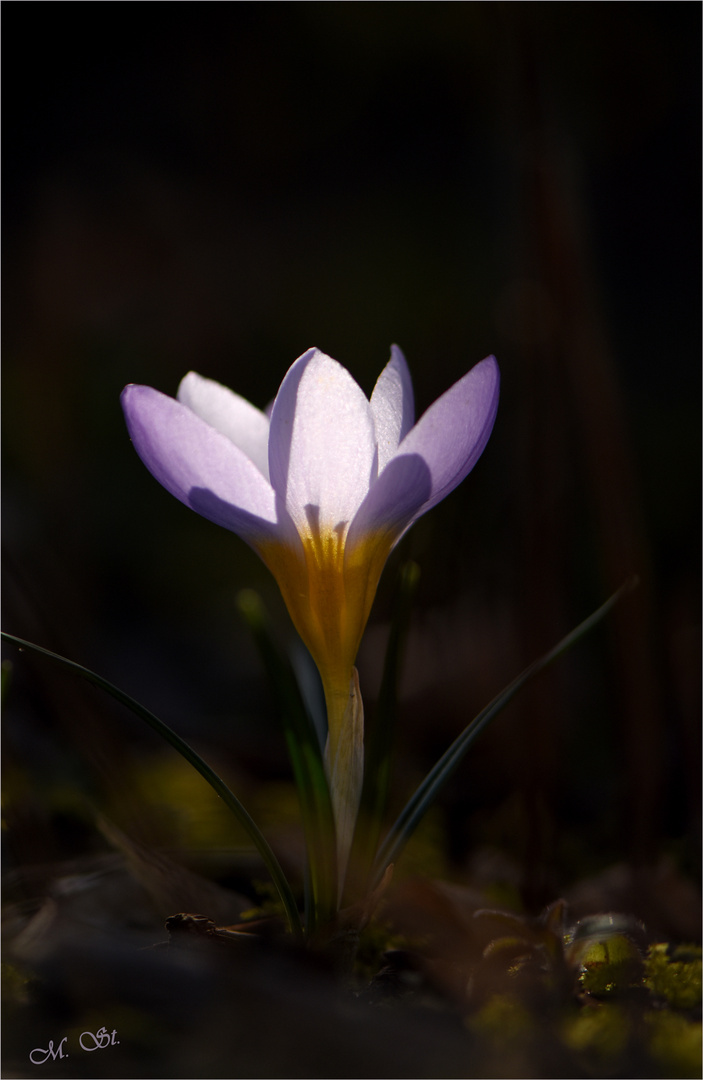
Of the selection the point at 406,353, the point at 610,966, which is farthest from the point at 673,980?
the point at 406,353

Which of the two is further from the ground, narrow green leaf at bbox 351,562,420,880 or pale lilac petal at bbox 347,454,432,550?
pale lilac petal at bbox 347,454,432,550

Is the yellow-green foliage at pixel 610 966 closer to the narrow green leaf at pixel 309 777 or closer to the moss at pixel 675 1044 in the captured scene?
the moss at pixel 675 1044

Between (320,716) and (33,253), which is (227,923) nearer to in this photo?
(320,716)

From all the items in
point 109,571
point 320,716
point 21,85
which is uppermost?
point 21,85

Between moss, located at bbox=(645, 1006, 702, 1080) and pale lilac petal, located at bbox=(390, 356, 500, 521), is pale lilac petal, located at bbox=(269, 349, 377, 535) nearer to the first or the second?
pale lilac petal, located at bbox=(390, 356, 500, 521)

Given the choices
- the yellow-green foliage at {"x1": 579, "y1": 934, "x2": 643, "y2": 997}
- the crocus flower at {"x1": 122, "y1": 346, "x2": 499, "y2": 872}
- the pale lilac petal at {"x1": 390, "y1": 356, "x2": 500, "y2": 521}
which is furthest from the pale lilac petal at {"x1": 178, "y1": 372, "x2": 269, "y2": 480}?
the yellow-green foliage at {"x1": 579, "y1": 934, "x2": 643, "y2": 997}

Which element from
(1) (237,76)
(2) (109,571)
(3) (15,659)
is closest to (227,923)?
(3) (15,659)

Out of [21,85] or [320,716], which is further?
[21,85]

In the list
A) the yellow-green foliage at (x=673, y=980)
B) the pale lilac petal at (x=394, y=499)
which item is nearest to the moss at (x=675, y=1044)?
the yellow-green foliage at (x=673, y=980)
